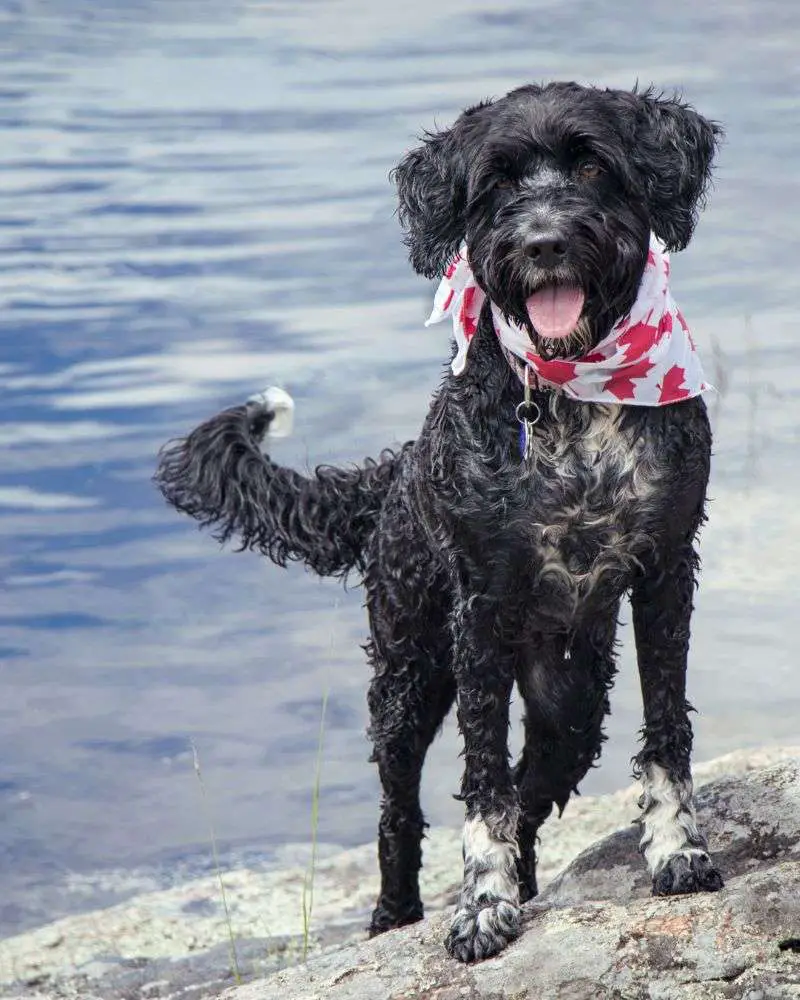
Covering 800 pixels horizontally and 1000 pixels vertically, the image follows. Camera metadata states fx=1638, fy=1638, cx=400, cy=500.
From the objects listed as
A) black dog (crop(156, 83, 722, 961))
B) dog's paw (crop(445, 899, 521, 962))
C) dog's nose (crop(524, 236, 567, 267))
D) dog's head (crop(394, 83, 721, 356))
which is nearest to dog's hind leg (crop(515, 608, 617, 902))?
black dog (crop(156, 83, 722, 961))

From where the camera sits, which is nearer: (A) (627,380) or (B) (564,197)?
(B) (564,197)

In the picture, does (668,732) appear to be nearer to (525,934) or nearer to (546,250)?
(525,934)

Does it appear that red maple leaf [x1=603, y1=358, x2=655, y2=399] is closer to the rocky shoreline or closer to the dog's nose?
the dog's nose

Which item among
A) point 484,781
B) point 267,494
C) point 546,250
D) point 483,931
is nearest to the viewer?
point 546,250

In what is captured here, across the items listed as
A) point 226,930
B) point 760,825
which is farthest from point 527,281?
point 226,930

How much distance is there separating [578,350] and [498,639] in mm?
848

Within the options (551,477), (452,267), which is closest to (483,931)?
(551,477)

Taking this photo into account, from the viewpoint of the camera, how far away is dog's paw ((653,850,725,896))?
4.55 metres

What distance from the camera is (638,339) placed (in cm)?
446

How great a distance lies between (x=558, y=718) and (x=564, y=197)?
1.77 meters

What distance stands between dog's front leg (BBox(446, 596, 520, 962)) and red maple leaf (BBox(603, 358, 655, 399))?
68cm

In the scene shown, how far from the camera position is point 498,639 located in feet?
15.1

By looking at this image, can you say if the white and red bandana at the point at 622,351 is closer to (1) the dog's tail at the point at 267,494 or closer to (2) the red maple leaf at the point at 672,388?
(2) the red maple leaf at the point at 672,388

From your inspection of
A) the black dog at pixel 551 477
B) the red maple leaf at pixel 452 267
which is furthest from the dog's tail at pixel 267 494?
the red maple leaf at pixel 452 267
